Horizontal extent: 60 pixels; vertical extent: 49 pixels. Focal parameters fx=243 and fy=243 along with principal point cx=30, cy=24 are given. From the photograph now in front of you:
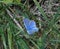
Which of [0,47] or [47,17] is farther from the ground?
[47,17]

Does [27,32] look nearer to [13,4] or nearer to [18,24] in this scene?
[18,24]

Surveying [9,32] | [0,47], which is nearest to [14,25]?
[9,32]

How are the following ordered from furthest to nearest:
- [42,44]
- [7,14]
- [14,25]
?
1. [7,14]
2. [14,25]
3. [42,44]

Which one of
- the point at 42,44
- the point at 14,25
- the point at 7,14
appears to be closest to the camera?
the point at 42,44

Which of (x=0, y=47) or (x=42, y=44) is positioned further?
(x=0, y=47)

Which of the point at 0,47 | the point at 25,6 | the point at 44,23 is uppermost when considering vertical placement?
the point at 25,6

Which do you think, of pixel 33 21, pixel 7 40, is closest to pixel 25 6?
pixel 33 21

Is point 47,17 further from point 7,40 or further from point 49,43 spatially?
point 7,40
